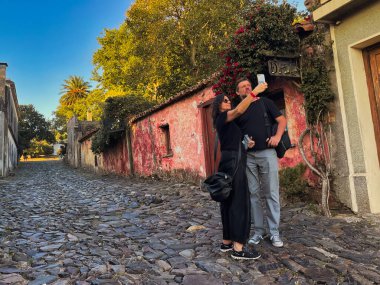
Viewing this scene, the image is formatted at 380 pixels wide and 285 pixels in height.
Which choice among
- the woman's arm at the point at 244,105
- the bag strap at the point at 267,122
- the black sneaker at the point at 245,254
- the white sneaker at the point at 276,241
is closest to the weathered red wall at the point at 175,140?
the bag strap at the point at 267,122

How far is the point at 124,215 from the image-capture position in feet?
19.9

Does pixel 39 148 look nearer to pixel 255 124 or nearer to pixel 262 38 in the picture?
pixel 262 38

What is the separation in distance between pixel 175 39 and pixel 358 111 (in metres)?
16.6

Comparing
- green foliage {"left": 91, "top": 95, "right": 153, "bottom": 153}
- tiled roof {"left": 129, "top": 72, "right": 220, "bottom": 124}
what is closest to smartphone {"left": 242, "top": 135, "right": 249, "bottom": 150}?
tiled roof {"left": 129, "top": 72, "right": 220, "bottom": 124}

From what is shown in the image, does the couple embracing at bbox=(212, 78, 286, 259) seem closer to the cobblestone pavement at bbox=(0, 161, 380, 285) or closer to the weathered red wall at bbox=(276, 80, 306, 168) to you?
the cobblestone pavement at bbox=(0, 161, 380, 285)

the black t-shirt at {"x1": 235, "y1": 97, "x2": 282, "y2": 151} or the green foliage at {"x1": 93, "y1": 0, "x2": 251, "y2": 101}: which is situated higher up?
the green foliage at {"x1": 93, "y1": 0, "x2": 251, "y2": 101}

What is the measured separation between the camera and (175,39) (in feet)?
65.4

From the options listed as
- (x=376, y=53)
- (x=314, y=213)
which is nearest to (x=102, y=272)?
(x=314, y=213)

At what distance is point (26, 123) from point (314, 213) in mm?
49765

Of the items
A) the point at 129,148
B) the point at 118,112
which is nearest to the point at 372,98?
the point at 129,148

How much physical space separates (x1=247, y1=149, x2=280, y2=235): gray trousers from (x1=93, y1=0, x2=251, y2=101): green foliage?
49.0ft

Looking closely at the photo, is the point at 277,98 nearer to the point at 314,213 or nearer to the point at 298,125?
the point at 298,125

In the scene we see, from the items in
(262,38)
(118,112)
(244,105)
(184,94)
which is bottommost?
(244,105)

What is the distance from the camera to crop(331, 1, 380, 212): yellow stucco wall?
4766 millimetres
